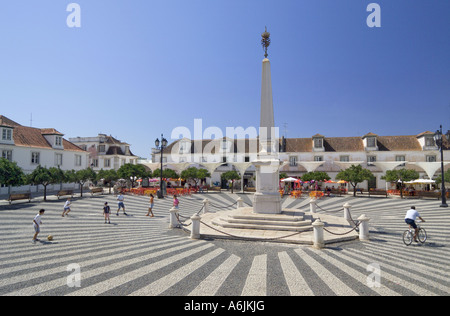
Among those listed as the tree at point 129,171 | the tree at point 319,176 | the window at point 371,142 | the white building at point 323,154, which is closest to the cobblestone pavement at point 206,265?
the tree at point 129,171

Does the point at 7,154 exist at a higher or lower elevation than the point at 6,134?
lower

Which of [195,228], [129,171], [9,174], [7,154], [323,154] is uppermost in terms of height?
[323,154]

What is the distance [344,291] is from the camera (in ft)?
16.3

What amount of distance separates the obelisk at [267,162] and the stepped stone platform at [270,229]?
636 mm

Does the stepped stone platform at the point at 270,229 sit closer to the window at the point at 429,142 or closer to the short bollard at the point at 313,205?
the short bollard at the point at 313,205

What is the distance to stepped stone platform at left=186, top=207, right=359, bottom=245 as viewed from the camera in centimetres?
929

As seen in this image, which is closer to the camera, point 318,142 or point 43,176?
point 43,176

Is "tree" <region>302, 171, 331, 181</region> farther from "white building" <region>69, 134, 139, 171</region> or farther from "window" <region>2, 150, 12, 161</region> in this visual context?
"window" <region>2, 150, 12, 161</region>

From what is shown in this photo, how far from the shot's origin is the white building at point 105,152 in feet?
147

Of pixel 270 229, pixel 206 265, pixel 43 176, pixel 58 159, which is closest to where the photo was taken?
pixel 206 265

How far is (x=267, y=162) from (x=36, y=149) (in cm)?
3135

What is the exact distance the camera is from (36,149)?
98.6ft

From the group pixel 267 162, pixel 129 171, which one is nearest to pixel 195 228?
pixel 267 162

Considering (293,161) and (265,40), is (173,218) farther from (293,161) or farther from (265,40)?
(293,161)
